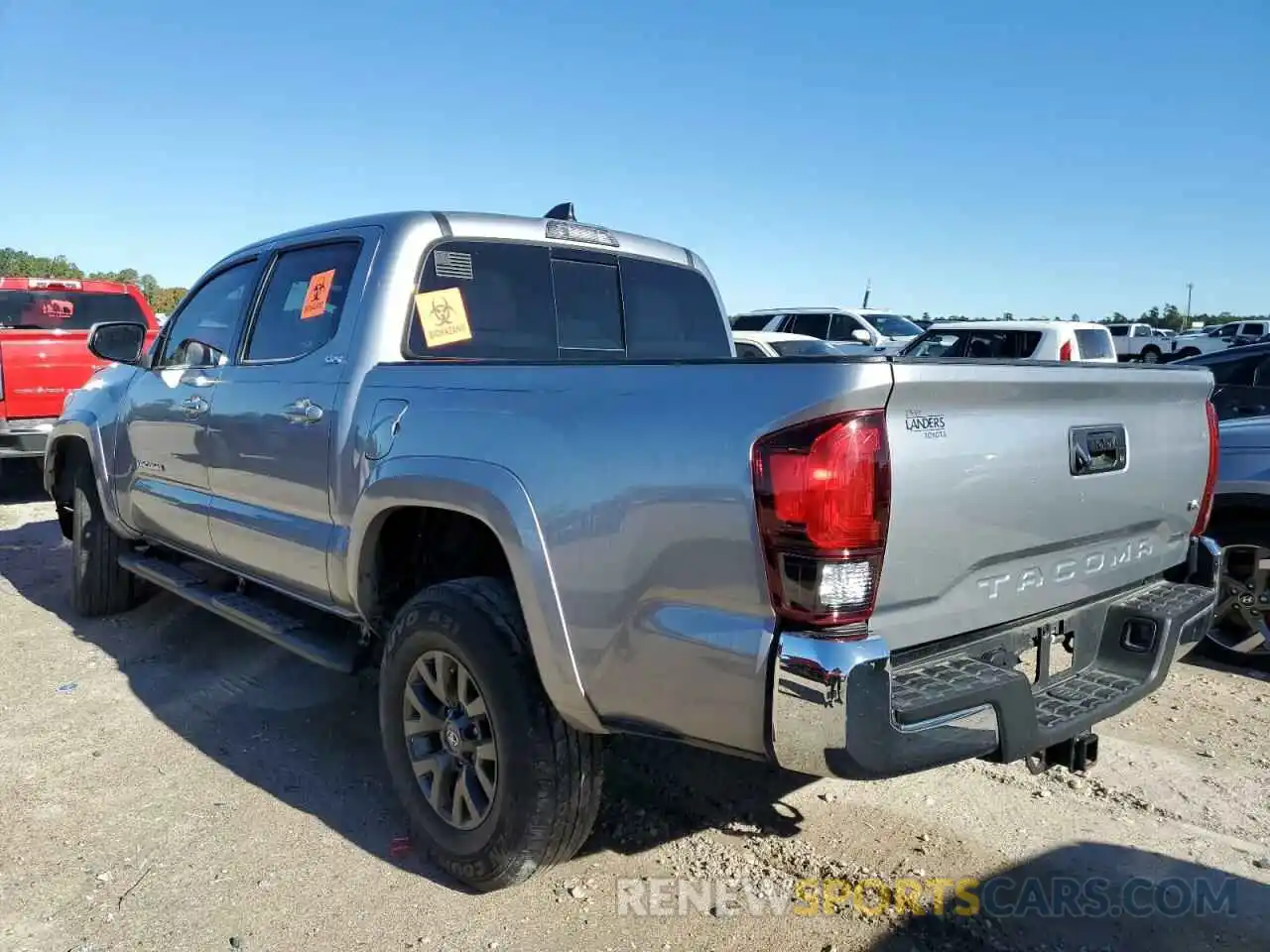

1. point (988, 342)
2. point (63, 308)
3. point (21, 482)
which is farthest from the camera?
point (988, 342)

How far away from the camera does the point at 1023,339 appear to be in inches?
485

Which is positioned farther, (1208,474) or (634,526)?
(1208,474)

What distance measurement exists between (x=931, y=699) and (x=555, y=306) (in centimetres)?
227

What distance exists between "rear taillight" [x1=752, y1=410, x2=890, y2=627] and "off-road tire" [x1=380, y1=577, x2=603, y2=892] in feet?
2.89

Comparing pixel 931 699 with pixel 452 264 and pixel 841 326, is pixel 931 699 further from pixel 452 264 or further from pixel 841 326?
pixel 841 326

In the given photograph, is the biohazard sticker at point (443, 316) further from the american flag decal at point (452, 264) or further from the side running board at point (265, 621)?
the side running board at point (265, 621)

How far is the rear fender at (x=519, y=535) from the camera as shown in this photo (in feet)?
8.17

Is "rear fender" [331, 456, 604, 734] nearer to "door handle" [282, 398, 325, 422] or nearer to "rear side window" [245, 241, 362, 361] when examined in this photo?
"door handle" [282, 398, 325, 422]

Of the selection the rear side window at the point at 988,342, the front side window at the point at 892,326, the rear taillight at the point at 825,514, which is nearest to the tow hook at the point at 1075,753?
the rear taillight at the point at 825,514

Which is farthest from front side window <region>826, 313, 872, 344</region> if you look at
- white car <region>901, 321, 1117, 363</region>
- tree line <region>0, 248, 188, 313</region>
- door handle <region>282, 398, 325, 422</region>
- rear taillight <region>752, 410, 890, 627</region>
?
tree line <region>0, 248, 188, 313</region>

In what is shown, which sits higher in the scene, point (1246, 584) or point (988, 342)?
point (988, 342)

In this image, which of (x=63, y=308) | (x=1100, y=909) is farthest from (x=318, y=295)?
(x=63, y=308)

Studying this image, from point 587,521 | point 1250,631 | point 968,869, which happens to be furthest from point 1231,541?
point 587,521

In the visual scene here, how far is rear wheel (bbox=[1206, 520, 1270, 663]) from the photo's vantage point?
4551 mm
